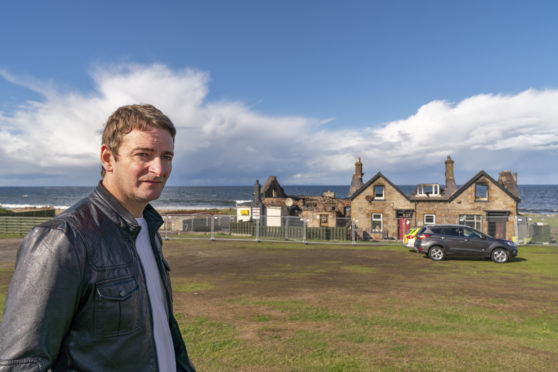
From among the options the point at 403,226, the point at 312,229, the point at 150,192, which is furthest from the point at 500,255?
the point at 150,192

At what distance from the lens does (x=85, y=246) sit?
1.61 metres

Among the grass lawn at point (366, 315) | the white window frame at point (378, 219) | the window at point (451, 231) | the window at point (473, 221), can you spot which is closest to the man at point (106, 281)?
the grass lawn at point (366, 315)

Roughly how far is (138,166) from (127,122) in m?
0.26

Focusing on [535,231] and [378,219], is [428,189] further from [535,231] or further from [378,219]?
[535,231]

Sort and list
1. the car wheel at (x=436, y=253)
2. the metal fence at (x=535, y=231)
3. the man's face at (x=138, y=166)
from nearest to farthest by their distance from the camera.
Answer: the man's face at (x=138, y=166)
the car wheel at (x=436, y=253)
the metal fence at (x=535, y=231)

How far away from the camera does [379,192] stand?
32625mm

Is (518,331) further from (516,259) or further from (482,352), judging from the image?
(516,259)

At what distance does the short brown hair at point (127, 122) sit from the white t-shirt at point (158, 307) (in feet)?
1.72

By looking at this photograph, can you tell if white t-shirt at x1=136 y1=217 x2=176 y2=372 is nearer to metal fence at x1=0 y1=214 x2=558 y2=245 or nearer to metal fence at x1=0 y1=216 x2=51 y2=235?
metal fence at x1=0 y1=214 x2=558 y2=245

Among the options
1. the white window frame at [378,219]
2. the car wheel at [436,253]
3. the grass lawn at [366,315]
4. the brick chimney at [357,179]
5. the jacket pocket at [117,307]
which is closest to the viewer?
the jacket pocket at [117,307]

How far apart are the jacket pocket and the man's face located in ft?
1.59

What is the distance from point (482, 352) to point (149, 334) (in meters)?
6.34

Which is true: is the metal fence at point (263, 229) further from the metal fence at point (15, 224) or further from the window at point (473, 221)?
the metal fence at point (15, 224)

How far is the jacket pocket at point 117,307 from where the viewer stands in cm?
163
